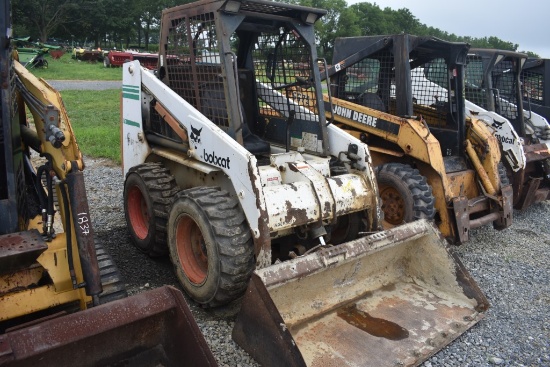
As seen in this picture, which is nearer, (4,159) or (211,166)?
(4,159)

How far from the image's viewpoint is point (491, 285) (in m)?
4.64

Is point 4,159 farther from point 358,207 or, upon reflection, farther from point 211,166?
point 358,207

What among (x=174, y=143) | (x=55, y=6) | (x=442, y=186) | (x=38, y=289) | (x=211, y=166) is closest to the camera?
(x=38, y=289)

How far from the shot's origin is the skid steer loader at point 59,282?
2330 millimetres

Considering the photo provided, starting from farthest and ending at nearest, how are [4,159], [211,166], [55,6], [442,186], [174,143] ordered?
[55,6] → [442,186] → [174,143] → [211,166] → [4,159]

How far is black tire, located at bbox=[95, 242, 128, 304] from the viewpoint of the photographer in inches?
118

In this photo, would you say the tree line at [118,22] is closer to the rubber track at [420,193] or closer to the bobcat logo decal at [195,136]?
the rubber track at [420,193]

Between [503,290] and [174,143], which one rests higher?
[174,143]

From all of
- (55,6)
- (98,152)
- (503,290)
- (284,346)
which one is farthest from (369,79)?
(55,6)

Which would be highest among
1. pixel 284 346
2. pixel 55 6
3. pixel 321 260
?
pixel 55 6

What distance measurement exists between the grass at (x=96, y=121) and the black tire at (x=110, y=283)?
6.14m

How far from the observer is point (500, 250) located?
5.64 m

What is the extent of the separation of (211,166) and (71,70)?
2754 cm

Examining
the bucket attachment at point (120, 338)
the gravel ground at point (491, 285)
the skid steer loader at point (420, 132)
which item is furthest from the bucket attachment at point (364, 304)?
the skid steer loader at point (420, 132)
